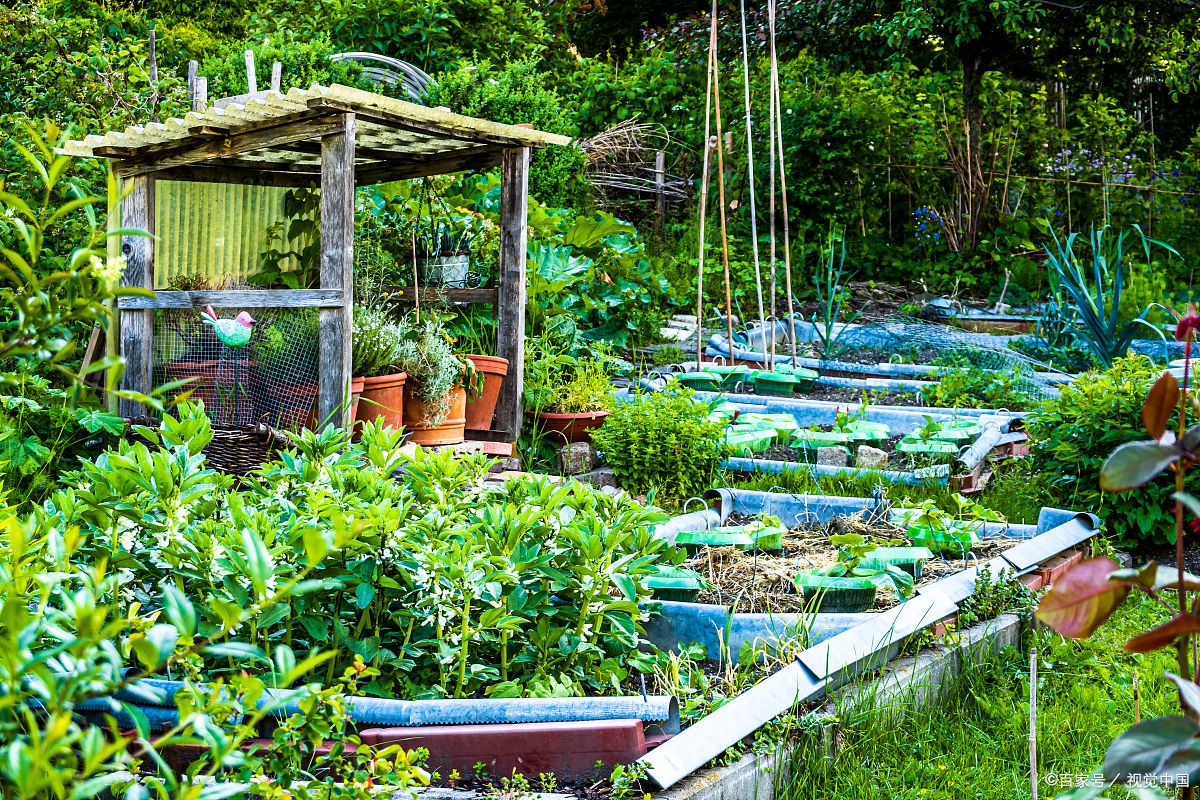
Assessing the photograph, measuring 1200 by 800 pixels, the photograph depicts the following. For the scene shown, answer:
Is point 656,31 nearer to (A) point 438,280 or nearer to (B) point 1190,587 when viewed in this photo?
(A) point 438,280

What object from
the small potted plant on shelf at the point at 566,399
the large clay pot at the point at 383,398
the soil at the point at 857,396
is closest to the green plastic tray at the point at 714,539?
the large clay pot at the point at 383,398

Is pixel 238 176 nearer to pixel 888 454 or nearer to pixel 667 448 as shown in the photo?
pixel 667 448

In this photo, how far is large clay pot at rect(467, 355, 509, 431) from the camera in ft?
16.0

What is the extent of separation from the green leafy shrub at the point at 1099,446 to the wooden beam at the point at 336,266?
2.80 m

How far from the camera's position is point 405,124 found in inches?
164

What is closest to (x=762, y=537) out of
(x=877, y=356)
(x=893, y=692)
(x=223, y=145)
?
(x=893, y=692)

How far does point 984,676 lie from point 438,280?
3.70m

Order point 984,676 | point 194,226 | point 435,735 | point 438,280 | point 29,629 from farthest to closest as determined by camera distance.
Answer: point 438,280, point 194,226, point 984,676, point 435,735, point 29,629

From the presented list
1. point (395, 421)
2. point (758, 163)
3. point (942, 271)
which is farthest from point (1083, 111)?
point (395, 421)

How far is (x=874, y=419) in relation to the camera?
522 cm

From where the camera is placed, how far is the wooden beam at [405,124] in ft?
12.5

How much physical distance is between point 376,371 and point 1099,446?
2973mm

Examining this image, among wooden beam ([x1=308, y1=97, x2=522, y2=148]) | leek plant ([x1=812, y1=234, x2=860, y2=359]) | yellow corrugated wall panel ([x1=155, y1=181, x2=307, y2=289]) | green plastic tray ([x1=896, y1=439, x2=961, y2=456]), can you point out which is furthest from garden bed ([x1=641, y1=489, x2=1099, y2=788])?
leek plant ([x1=812, y1=234, x2=860, y2=359])

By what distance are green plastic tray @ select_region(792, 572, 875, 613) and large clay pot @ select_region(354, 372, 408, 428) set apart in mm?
2154
